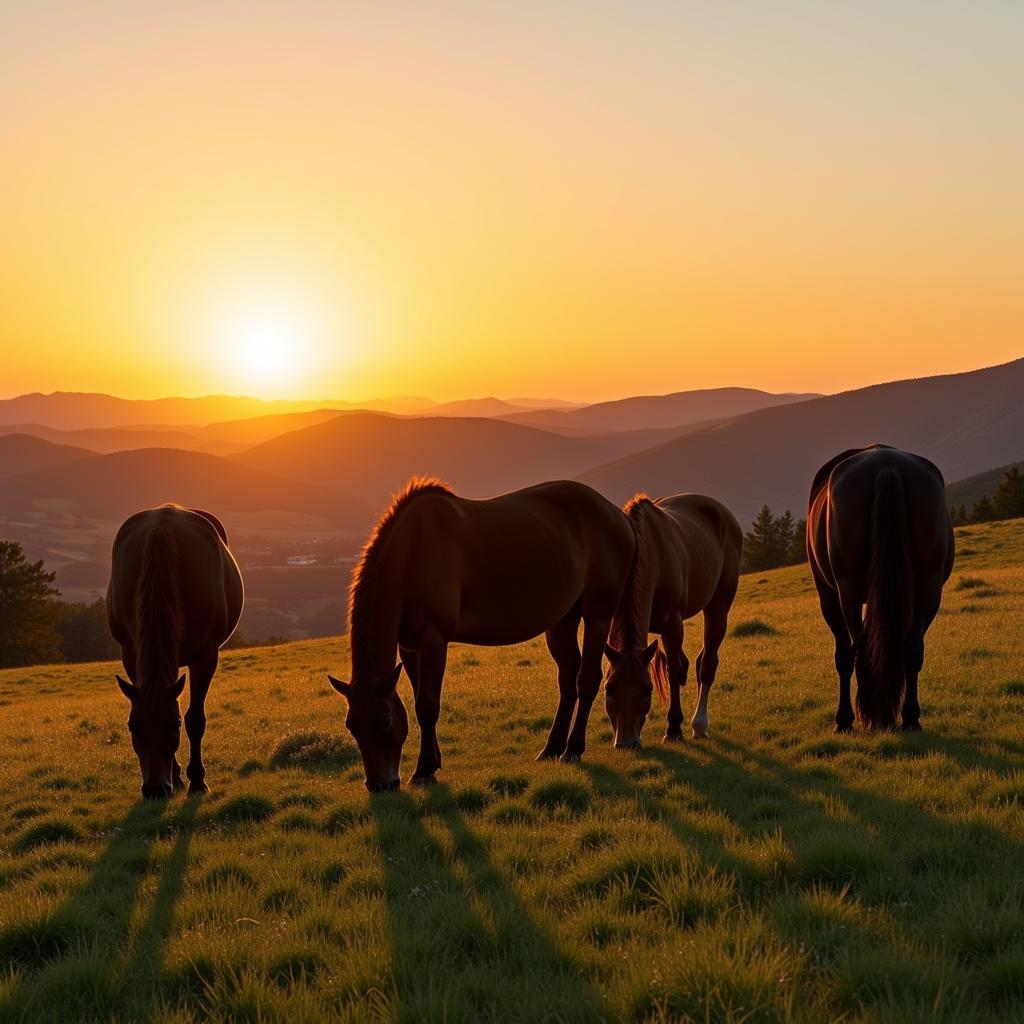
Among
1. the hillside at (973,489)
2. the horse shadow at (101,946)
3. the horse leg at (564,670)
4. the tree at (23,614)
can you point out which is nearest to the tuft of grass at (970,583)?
the horse leg at (564,670)

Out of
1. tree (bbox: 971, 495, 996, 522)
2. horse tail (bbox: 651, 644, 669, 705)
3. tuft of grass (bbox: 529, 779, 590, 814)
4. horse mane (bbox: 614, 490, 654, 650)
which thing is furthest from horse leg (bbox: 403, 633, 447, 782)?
tree (bbox: 971, 495, 996, 522)

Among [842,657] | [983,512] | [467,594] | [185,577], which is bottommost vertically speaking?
[983,512]

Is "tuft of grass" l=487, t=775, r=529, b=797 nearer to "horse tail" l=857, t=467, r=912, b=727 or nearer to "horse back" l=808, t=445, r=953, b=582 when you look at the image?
"horse tail" l=857, t=467, r=912, b=727

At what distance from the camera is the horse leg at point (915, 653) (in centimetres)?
933

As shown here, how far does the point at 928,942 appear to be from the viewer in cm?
433

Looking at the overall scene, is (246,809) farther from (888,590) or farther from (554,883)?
(888,590)

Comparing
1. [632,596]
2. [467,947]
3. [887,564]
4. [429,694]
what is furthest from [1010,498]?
[467,947]

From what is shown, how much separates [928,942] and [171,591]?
25.4 feet

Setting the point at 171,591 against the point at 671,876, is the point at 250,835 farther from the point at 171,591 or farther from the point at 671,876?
the point at 671,876

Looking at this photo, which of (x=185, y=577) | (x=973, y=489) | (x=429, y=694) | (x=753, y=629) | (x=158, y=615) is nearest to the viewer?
(x=429, y=694)

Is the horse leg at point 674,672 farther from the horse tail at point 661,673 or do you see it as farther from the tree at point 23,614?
the tree at point 23,614

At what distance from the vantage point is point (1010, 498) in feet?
223

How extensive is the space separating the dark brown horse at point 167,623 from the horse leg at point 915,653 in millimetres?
7633

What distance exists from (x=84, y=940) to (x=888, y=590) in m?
7.65
